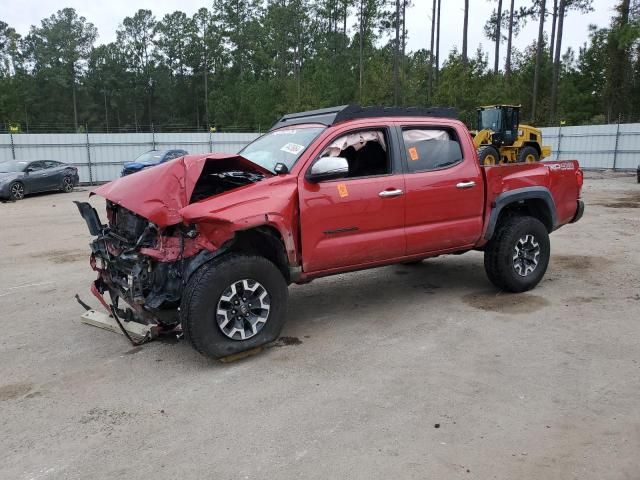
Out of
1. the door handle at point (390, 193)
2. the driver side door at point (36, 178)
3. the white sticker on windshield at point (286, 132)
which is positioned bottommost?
the driver side door at point (36, 178)

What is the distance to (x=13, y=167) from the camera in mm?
18781

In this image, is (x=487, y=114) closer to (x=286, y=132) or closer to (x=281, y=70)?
(x=286, y=132)

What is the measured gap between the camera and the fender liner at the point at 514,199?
5.80 meters

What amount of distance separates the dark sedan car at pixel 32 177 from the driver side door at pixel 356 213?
54.0ft

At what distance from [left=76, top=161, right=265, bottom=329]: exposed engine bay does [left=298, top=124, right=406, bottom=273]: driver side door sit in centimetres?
60

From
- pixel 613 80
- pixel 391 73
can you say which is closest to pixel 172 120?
pixel 391 73

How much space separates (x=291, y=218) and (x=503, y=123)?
18350 millimetres

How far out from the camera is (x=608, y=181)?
70.1 ft

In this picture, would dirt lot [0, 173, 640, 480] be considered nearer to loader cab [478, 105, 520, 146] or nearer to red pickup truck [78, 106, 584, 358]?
red pickup truck [78, 106, 584, 358]

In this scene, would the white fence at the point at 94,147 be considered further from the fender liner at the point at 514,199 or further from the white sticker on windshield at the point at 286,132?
the fender liner at the point at 514,199

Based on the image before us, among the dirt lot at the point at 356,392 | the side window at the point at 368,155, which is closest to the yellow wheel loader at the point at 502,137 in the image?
the dirt lot at the point at 356,392

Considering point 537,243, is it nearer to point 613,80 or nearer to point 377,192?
point 377,192

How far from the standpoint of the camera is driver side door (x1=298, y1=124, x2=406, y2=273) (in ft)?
15.1

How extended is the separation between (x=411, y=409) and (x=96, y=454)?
6.44 ft
